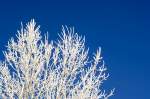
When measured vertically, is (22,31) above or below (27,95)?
above

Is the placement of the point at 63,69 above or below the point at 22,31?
below

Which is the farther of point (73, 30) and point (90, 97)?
point (73, 30)

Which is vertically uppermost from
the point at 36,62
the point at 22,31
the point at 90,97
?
the point at 22,31

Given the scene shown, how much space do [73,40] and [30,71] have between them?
1607 mm

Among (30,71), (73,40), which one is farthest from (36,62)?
(73,40)

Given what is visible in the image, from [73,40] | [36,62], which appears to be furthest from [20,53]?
[73,40]

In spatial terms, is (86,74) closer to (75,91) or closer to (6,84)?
(75,91)

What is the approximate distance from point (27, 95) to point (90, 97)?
1794 millimetres

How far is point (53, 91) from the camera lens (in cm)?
1630

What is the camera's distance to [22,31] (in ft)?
56.1

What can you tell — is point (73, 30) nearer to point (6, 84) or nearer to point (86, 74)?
point (86, 74)

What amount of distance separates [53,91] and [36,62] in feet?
3.18

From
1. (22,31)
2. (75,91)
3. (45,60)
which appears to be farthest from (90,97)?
(22,31)

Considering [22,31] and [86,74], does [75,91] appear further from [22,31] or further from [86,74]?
[22,31]
